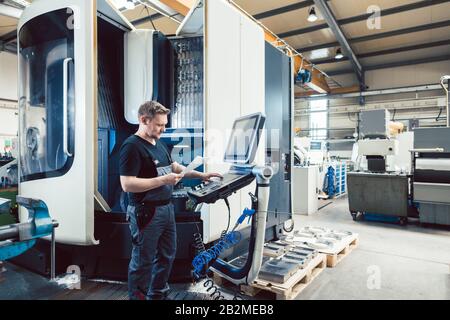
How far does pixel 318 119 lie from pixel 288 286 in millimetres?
9753

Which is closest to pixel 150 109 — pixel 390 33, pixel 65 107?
pixel 65 107

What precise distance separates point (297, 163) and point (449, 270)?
11.2 feet

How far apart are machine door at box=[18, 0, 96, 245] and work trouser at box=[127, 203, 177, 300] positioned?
641 millimetres

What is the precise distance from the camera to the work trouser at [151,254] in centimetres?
179

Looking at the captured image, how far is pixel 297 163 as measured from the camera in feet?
19.5

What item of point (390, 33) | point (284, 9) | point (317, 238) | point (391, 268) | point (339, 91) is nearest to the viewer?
point (391, 268)

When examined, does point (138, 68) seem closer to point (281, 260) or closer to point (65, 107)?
point (65, 107)

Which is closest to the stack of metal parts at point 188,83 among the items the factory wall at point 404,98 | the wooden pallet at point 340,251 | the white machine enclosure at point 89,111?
the white machine enclosure at point 89,111

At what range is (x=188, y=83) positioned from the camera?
9.67 feet

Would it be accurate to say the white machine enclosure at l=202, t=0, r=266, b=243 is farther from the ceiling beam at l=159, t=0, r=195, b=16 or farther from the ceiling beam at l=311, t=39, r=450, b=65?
the ceiling beam at l=311, t=39, r=450, b=65

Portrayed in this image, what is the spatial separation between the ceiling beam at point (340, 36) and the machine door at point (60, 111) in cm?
469

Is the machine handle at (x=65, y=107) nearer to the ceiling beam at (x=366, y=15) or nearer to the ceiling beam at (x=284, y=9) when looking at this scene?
the ceiling beam at (x=284, y=9)

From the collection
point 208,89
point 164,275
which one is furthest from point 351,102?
point 164,275
